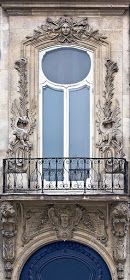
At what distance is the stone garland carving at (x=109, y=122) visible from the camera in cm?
1673

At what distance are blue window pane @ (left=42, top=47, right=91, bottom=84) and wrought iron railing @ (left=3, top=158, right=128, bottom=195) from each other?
137 cm

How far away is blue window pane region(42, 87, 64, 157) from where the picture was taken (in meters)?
17.0

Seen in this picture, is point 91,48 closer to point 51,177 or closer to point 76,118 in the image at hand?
point 76,118

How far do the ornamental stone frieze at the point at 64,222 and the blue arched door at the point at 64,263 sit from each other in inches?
9.6

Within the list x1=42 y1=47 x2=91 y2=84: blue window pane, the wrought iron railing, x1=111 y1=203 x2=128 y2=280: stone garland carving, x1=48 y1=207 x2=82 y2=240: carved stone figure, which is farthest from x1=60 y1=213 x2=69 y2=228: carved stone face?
x1=42 y1=47 x2=91 y2=84: blue window pane

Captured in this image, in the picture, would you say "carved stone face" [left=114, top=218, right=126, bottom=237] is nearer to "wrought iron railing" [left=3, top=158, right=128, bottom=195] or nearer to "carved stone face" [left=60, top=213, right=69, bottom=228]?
"wrought iron railing" [left=3, top=158, right=128, bottom=195]

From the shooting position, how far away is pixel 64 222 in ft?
54.5

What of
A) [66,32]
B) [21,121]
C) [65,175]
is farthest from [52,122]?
[66,32]

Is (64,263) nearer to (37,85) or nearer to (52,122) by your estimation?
(52,122)

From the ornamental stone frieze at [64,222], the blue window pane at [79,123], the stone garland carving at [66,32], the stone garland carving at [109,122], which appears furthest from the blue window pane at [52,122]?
the ornamental stone frieze at [64,222]

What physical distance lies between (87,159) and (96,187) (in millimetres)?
474

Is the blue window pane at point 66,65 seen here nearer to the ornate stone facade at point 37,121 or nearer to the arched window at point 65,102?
the arched window at point 65,102

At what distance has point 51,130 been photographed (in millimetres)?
17109

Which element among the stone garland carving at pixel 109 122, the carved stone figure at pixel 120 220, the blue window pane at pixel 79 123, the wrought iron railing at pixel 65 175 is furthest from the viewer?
the blue window pane at pixel 79 123
